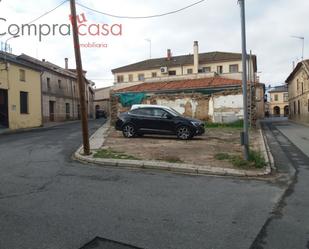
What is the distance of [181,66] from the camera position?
5662cm

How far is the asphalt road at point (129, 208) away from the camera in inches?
169

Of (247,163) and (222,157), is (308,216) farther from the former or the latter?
(222,157)

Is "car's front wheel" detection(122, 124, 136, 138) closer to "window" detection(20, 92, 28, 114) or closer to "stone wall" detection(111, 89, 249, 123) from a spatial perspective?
"stone wall" detection(111, 89, 249, 123)

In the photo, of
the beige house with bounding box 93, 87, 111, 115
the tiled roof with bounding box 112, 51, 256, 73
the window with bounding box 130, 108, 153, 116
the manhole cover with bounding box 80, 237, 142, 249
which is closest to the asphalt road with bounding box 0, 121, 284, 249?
the manhole cover with bounding box 80, 237, 142, 249

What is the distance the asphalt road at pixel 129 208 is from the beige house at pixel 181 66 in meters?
41.5

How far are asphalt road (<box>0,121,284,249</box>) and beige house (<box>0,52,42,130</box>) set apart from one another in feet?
58.5

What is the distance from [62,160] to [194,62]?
144 feet

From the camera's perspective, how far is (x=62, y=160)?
10398mm

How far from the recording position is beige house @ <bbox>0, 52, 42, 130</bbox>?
82.2ft

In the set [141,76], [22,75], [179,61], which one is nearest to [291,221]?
[22,75]

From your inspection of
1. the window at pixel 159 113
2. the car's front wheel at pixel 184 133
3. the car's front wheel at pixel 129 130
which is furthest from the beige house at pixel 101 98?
the car's front wheel at pixel 184 133

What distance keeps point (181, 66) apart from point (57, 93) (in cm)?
2436

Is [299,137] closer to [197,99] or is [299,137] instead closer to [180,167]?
[197,99]

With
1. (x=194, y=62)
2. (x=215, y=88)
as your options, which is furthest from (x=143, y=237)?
(x=194, y=62)
